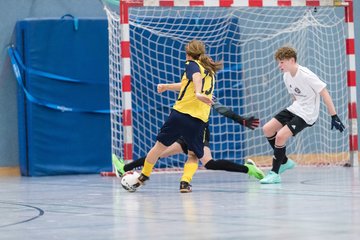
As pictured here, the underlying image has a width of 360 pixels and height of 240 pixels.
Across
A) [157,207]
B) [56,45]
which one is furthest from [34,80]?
[157,207]

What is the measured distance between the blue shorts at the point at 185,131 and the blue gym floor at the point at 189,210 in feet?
1.56

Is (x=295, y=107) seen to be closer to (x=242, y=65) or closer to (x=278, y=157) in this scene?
(x=278, y=157)

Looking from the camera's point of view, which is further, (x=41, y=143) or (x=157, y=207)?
(x=41, y=143)

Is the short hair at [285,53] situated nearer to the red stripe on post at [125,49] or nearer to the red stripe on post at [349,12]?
the red stripe on post at [125,49]

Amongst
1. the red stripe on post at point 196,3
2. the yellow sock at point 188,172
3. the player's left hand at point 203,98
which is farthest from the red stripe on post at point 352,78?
the player's left hand at point 203,98

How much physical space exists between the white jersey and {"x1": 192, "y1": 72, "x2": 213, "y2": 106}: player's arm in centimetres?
210

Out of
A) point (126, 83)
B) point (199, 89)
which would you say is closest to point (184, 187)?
point (199, 89)

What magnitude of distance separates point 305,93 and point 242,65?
447 centimetres

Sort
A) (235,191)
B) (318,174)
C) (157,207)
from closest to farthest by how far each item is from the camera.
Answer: (157,207), (235,191), (318,174)

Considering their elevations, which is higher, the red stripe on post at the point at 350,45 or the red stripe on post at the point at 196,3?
the red stripe on post at the point at 196,3

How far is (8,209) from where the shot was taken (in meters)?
7.68

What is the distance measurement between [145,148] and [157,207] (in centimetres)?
741

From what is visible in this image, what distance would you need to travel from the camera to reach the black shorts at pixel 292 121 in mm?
10617

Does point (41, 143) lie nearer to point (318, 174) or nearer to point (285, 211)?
point (318, 174)
